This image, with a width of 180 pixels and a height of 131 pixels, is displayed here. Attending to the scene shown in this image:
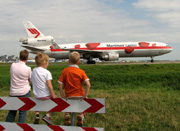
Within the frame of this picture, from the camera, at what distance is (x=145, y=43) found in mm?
28766

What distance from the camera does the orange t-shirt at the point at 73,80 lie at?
3687mm

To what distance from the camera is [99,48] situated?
28.8 m

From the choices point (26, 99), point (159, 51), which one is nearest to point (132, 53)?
point (159, 51)

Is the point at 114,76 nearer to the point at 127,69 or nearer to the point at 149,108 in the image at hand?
the point at 127,69

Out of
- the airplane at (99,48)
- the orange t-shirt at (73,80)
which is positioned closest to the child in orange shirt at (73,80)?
the orange t-shirt at (73,80)

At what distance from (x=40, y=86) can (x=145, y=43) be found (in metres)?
27.1

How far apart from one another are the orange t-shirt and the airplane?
24.0m

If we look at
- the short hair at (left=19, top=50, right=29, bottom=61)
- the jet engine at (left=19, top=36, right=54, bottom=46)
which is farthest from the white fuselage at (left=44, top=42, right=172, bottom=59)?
the short hair at (left=19, top=50, right=29, bottom=61)

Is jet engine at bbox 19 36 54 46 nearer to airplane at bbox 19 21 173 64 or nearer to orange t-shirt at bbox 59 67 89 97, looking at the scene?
airplane at bbox 19 21 173 64

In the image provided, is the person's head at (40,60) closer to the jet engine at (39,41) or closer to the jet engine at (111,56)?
the jet engine at (111,56)

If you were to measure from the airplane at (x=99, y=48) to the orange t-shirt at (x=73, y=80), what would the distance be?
24.0 meters

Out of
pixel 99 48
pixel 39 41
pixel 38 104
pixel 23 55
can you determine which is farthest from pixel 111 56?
pixel 38 104

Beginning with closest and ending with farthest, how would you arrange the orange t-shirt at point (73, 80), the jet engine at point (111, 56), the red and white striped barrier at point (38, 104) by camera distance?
the red and white striped barrier at point (38, 104) < the orange t-shirt at point (73, 80) < the jet engine at point (111, 56)

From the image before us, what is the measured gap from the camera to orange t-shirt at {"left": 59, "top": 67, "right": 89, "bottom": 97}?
3687mm
